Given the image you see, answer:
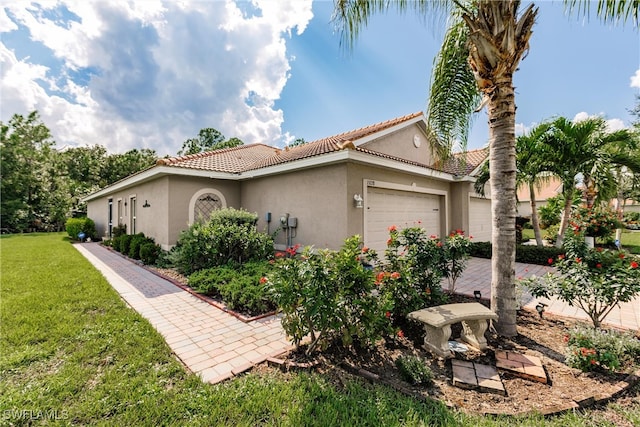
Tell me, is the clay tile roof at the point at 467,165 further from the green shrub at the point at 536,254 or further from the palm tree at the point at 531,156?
the green shrub at the point at 536,254

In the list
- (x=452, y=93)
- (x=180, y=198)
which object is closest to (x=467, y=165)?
(x=452, y=93)

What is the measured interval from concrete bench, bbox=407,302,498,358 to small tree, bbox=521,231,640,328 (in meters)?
1.16

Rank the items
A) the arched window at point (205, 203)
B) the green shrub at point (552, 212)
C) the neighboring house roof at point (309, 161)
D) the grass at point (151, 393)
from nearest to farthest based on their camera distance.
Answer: the grass at point (151, 393)
the neighboring house roof at point (309, 161)
the arched window at point (205, 203)
the green shrub at point (552, 212)

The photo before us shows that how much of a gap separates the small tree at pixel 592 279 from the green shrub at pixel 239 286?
4.65 meters

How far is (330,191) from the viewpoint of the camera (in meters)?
8.95

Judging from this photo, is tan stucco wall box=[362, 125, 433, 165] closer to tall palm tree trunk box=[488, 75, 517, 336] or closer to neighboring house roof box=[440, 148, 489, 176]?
neighboring house roof box=[440, 148, 489, 176]

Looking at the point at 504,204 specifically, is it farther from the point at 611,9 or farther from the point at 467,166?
the point at 467,166

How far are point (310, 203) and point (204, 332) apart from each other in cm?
578

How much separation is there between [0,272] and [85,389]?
32.4 ft

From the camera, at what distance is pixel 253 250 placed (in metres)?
8.81

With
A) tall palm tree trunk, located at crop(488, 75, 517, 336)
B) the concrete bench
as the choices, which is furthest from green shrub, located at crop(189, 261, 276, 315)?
tall palm tree trunk, located at crop(488, 75, 517, 336)

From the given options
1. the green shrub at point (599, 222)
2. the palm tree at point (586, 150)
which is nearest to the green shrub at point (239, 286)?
the palm tree at point (586, 150)

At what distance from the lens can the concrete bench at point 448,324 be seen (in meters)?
3.62

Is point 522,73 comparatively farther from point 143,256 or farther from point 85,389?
point 143,256
